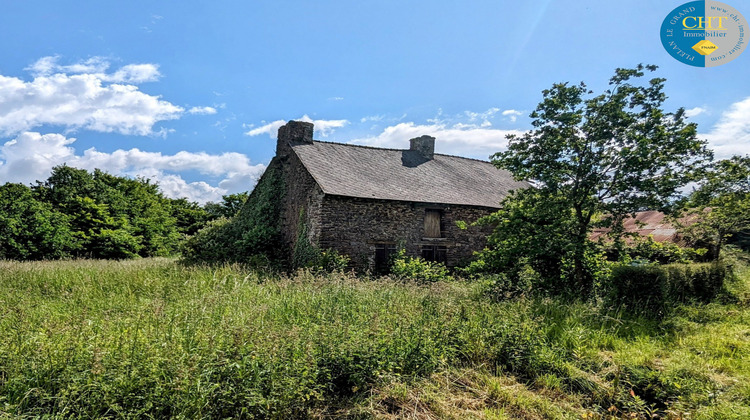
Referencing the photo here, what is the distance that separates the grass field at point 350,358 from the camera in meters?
3.64

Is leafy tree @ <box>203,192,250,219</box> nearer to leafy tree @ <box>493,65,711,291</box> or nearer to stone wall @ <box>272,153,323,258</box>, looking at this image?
stone wall @ <box>272,153,323,258</box>

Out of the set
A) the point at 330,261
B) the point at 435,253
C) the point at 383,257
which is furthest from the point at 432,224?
the point at 330,261

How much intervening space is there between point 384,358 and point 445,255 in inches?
462

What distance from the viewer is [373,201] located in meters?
14.8

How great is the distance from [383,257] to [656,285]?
29.1 feet

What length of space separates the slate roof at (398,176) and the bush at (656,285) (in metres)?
6.30

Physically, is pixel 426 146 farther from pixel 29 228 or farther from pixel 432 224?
pixel 29 228

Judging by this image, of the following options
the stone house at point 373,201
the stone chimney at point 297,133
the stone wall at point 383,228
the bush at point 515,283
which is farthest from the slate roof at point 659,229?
the stone chimney at point 297,133

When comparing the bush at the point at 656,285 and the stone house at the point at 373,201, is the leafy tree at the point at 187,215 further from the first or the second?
the bush at the point at 656,285

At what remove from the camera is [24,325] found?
4.50 meters

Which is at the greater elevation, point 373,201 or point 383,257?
point 373,201

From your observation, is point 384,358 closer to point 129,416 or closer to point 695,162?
point 129,416

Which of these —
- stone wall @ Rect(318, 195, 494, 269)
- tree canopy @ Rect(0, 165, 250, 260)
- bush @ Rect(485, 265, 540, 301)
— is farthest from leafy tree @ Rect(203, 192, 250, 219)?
bush @ Rect(485, 265, 540, 301)

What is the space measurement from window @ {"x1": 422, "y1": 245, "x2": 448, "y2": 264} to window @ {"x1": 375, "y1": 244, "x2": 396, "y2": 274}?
1.53m
